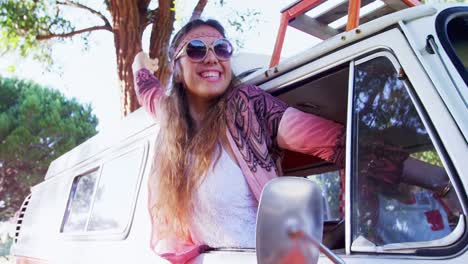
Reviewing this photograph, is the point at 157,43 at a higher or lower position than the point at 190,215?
higher

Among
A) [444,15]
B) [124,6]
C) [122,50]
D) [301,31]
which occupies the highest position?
[124,6]

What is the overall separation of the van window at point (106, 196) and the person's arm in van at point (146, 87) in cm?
41

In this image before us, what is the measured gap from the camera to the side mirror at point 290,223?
3.82ft

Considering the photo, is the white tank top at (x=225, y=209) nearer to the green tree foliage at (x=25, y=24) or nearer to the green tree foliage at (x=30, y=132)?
the green tree foliage at (x=25, y=24)

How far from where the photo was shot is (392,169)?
1.74m

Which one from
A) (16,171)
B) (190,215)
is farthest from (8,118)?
(190,215)

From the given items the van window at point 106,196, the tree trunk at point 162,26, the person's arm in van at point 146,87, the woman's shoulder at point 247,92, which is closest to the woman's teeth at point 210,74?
the woman's shoulder at point 247,92

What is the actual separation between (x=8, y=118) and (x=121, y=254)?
17230mm

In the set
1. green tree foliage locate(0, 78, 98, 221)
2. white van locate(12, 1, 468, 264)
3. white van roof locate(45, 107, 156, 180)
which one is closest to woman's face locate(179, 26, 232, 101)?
white van locate(12, 1, 468, 264)

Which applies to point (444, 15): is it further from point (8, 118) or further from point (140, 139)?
point (8, 118)

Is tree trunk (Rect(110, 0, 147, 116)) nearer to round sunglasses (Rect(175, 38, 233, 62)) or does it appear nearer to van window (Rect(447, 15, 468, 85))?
round sunglasses (Rect(175, 38, 233, 62))

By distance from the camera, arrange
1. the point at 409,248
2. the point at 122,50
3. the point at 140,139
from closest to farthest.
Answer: the point at 409,248 < the point at 140,139 < the point at 122,50

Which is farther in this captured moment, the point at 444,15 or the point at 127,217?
the point at 127,217

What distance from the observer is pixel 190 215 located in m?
2.37
